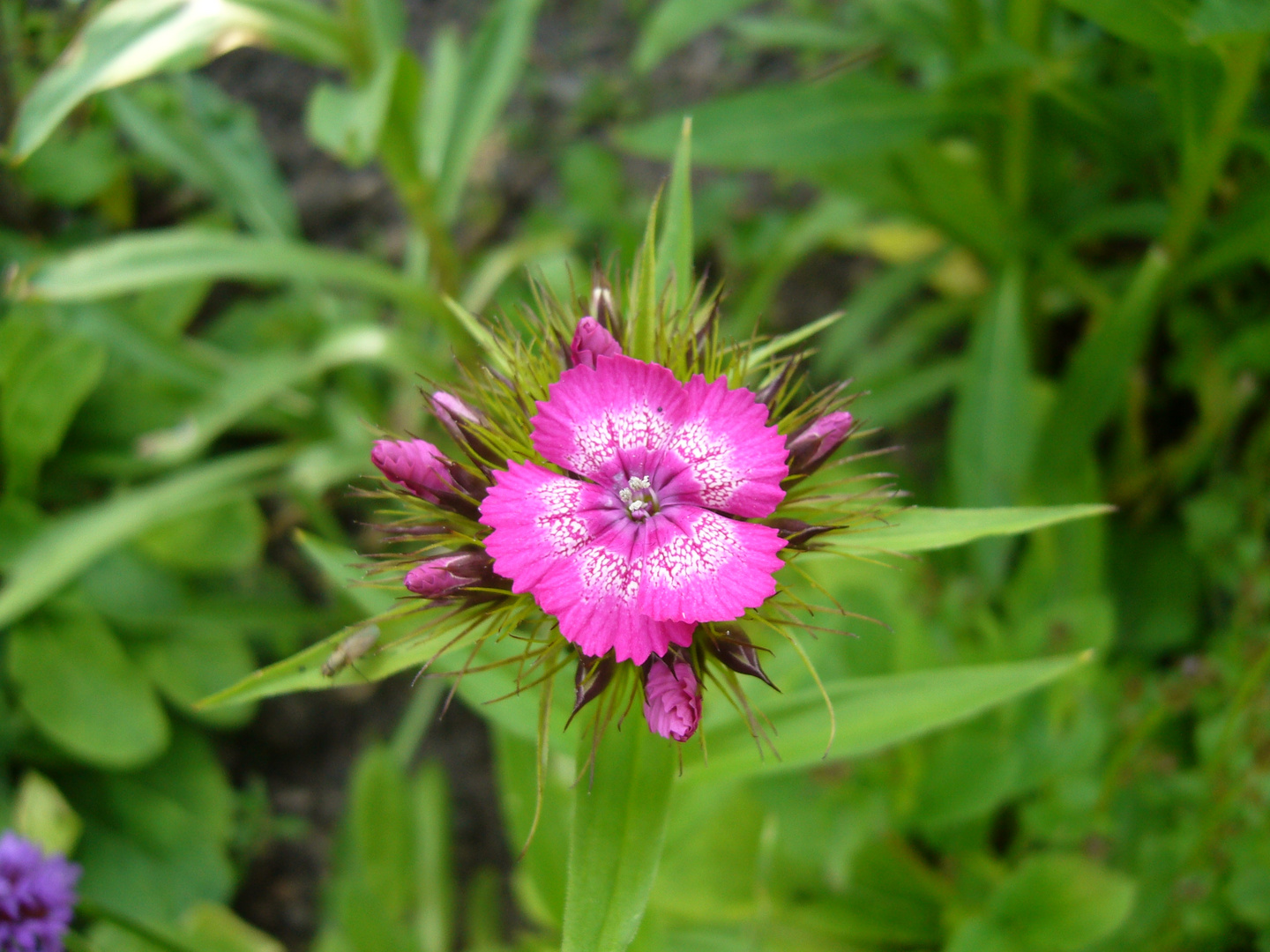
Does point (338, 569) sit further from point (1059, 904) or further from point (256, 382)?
point (1059, 904)

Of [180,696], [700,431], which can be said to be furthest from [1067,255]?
[180,696]

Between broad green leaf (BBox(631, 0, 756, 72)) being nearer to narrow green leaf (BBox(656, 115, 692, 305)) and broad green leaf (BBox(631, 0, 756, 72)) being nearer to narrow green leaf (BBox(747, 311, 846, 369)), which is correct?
narrow green leaf (BBox(656, 115, 692, 305))

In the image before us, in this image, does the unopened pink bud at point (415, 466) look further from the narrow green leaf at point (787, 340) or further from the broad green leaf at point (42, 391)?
the broad green leaf at point (42, 391)

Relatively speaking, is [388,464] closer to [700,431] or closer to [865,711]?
[700,431]

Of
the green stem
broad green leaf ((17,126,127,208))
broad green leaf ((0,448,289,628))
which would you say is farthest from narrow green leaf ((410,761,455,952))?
the green stem

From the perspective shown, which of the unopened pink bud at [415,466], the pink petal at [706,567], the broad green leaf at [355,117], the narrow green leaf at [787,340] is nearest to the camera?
the pink petal at [706,567]

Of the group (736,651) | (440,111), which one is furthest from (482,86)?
(736,651)

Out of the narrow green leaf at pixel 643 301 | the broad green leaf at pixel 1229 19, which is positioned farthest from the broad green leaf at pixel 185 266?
the broad green leaf at pixel 1229 19
